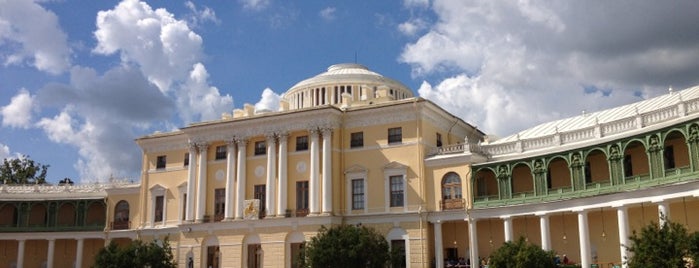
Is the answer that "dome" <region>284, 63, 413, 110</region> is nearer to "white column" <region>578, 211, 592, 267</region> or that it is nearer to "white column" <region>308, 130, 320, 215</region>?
"white column" <region>308, 130, 320, 215</region>

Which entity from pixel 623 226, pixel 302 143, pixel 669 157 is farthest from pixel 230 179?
pixel 669 157

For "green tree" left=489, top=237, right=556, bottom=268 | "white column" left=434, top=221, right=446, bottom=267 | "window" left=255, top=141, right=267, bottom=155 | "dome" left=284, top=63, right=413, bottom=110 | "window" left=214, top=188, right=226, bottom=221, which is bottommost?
"green tree" left=489, top=237, right=556, bottom=268

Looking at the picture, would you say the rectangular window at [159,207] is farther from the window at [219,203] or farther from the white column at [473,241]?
the white column at [473,241]

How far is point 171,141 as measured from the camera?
56625 mm

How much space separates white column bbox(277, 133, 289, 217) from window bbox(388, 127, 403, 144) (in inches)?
281

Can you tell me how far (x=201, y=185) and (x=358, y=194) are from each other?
1198cm

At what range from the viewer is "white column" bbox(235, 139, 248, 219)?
49812 mm

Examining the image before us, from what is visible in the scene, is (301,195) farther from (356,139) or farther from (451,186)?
(451,186)

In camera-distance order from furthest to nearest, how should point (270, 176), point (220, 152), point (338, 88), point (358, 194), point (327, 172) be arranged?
1. point (338, 88)
2. point (220, 152)
3. point (270, 176)
4. point (358, 194)
5. point (327, 172)

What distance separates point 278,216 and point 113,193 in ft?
60.7

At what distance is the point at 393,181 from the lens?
46812 millimetres

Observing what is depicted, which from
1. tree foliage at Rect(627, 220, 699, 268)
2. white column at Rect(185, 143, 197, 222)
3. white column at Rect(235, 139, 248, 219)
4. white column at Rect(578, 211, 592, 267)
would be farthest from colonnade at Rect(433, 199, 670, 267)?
white column at Rect(185, 143, 197, 222)

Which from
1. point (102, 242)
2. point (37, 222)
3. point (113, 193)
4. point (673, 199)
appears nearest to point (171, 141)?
point (113, 193)

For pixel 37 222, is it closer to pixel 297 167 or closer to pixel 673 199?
pixel 297 167
